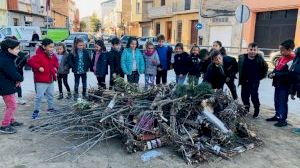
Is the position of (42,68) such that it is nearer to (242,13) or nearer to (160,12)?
(242,13)

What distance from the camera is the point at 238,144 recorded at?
209 inches

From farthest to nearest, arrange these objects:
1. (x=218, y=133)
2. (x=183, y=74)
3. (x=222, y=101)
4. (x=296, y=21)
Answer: (x=296, y=21)
(x=183, y=74)
(x=222, y=101)
(x=218, y=133)

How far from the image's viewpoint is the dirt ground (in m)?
4.48

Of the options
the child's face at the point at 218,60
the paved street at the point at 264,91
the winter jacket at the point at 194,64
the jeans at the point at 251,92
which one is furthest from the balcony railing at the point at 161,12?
the child's face at the point at 218,60

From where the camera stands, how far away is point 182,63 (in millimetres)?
7992

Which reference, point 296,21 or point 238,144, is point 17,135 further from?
point 296,21

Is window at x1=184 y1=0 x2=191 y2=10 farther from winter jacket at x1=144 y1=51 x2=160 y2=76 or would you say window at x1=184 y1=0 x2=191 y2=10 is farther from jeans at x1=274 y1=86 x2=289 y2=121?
jeans at x1=274 y1=86 x2=289 y2=121

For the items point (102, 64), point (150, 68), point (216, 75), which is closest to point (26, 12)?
point (102, 64)

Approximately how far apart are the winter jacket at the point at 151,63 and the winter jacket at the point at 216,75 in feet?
5.63

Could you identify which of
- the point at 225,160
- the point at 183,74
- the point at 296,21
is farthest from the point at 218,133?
the point at 296,21

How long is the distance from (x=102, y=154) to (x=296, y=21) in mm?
18152

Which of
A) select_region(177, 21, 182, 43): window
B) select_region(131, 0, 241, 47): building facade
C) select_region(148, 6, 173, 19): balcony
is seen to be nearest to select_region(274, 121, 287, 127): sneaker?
select_region(131, 0, 241, 47): building facade

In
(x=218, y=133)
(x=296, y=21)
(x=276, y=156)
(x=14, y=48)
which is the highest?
(x=296, y=21)

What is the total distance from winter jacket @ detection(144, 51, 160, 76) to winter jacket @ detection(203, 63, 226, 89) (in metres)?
1.72
